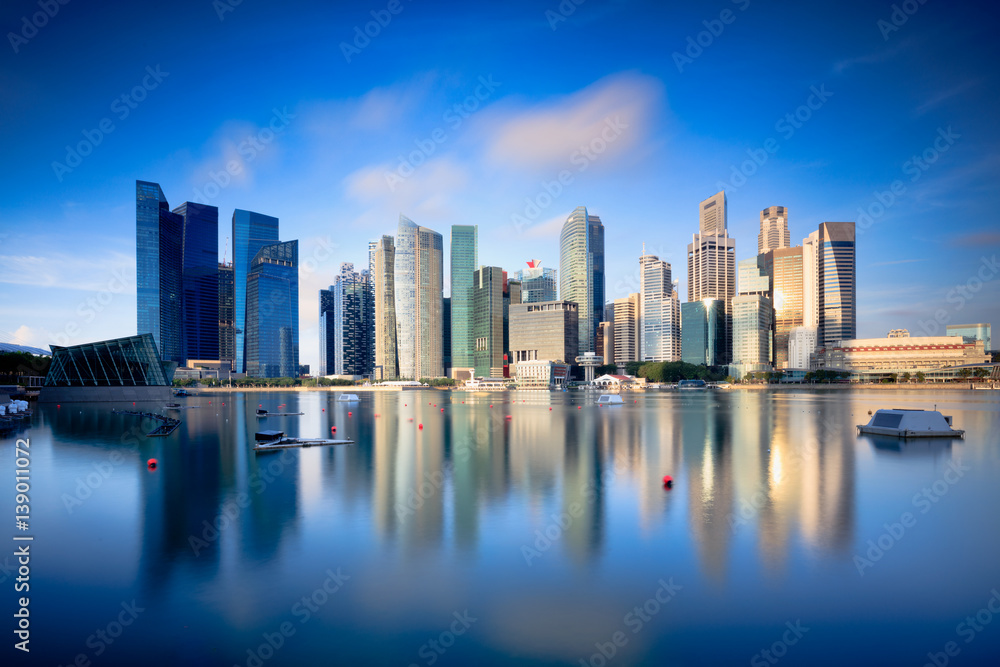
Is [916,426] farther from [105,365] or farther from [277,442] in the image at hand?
[105,365]

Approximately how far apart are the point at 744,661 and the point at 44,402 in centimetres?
11778

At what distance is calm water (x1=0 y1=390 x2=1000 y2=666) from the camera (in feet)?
39.3

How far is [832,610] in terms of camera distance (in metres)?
13.6

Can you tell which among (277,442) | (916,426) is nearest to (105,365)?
(277,442)

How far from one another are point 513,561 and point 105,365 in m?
108

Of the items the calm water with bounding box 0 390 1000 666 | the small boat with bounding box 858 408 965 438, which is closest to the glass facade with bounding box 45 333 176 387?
the calm water with bounding box 0 390 1000 666

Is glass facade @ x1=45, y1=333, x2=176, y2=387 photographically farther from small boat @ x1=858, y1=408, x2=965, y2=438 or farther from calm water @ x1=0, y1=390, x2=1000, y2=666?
small boat @ x1=858, y1=408, x2=965, y2=438

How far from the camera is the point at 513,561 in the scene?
55.3 ft

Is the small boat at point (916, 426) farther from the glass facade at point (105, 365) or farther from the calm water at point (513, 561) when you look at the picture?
the glass facade at point (105, 365)

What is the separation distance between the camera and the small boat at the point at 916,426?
45344mm

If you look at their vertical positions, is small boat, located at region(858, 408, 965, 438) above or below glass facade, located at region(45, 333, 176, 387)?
below

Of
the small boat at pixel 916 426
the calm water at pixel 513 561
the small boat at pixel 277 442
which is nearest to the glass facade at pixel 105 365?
the calm water at pixel 513 561

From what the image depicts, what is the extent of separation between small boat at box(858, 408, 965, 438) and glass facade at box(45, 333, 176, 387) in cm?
11427

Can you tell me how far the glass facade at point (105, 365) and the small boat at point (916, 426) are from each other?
114 m
